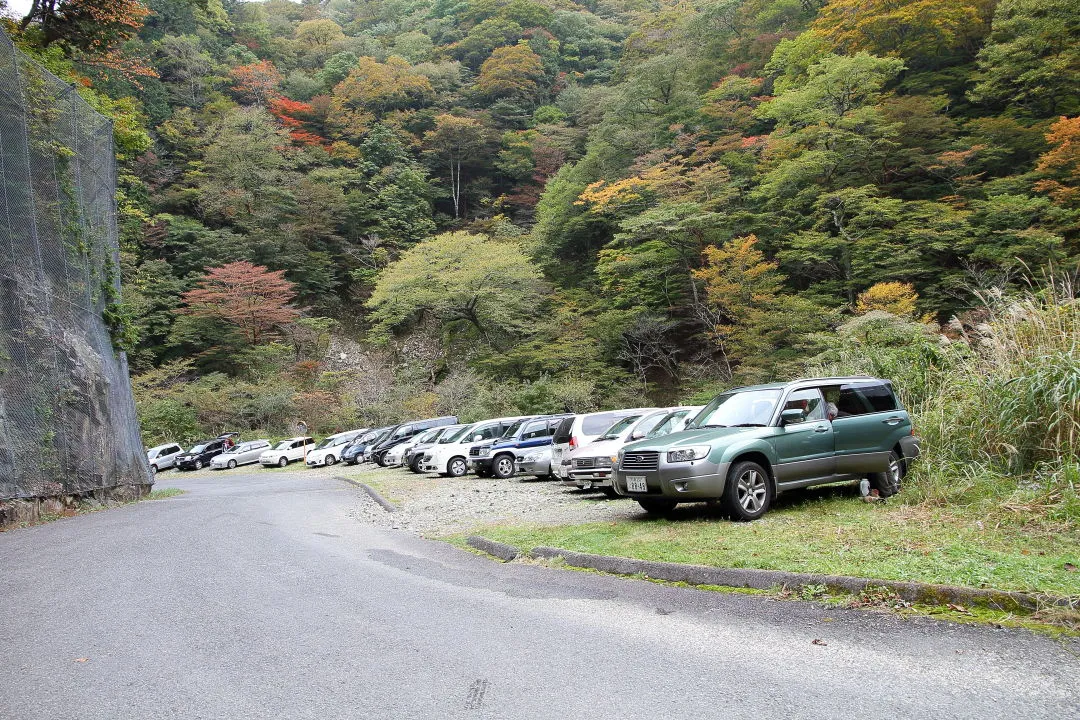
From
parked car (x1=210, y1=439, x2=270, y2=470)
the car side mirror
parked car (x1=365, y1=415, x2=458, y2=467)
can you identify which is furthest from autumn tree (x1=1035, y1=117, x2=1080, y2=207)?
parked car (x1=210, y1=439, x2=270, y2=470)

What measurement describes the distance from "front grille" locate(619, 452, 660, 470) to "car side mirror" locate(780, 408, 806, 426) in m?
1.76

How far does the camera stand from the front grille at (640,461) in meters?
8.20

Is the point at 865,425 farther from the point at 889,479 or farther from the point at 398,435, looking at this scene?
the point at 398,435

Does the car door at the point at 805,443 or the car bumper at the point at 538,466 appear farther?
the car bumper at the point at 538,466

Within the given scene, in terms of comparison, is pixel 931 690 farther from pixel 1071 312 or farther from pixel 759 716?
pixel 1071 312

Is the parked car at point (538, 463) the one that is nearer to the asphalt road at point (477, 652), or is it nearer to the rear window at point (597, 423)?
the rear window at point (597, 423)

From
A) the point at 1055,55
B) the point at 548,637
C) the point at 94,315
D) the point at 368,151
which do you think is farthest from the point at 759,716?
the point at 368,151

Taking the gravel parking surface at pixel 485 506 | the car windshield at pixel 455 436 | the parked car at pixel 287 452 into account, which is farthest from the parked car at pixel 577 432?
the parked car at pixel 287 452

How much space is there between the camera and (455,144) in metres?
57.9

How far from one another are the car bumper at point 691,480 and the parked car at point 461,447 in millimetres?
13131

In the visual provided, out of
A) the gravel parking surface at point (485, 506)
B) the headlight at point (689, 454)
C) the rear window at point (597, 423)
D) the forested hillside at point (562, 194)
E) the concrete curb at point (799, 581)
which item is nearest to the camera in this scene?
the concrete curb at point (799, 581)

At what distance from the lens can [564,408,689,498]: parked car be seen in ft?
38.8

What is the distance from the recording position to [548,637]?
14.8 ft

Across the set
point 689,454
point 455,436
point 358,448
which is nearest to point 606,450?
point 689,454
